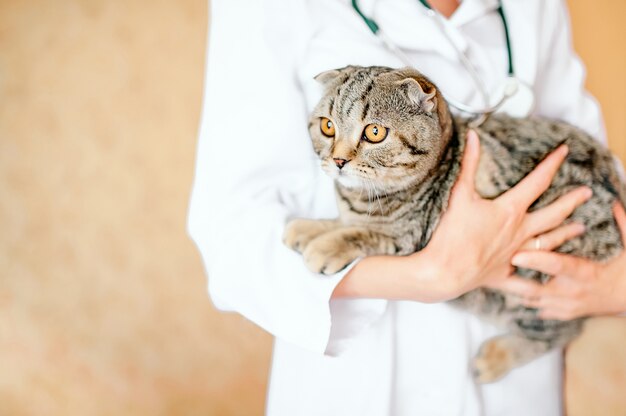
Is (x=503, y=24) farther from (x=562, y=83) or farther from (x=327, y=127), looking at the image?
(x=327, y=127)

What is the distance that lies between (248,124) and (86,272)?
353 mm

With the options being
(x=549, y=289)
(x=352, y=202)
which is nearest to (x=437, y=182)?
(x=352, y=202)

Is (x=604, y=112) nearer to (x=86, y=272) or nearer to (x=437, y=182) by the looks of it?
(x=437, y=182)

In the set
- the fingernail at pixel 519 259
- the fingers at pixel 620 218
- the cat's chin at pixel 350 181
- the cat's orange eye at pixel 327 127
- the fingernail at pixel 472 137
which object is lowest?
the fingernail at pixel 519 259

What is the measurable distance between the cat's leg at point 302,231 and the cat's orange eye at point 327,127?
13 centimetres

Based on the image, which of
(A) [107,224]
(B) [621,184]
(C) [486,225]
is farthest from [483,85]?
(A) [107,224]

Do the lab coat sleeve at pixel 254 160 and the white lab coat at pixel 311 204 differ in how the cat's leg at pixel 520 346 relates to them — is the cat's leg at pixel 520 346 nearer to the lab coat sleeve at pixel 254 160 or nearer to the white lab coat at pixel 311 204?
the white lab coat at pixel 311 204

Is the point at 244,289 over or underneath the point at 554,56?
underneath

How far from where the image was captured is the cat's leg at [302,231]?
0.66 meters

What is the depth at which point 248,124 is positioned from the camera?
64cm

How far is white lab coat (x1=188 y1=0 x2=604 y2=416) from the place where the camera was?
632 mm

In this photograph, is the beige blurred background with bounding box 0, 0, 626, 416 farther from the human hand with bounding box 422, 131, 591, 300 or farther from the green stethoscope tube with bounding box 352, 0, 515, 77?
the human hand with bounding box 422, 131, 591, 300

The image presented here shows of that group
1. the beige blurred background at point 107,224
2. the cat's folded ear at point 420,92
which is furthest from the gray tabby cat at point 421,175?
the beige blurred background at point 107,224

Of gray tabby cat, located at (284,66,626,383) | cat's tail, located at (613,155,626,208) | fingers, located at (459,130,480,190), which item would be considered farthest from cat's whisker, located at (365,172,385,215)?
cat's tail, located at (613,155,626,208)
